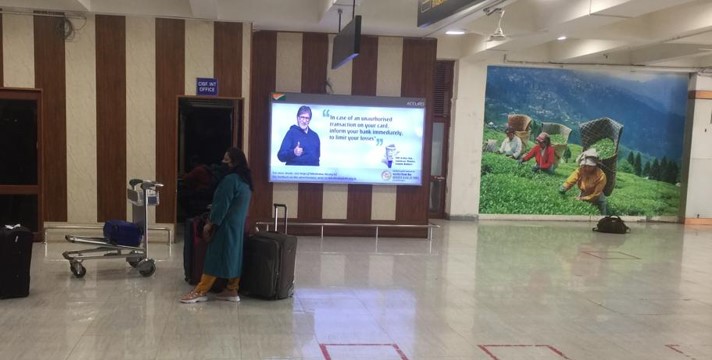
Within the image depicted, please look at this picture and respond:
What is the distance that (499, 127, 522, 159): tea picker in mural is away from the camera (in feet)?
39.3

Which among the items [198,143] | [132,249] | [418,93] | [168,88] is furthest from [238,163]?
[198,143]

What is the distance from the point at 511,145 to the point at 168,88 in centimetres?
709

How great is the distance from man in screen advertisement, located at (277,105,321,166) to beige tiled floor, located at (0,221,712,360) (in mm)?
1430

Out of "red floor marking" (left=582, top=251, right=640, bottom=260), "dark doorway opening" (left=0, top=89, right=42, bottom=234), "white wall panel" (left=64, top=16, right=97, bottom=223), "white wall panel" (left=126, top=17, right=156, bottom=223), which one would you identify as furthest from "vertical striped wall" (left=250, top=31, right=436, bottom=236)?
"dark doorway opening" (left=0, top=89, right=42, bottom=234)

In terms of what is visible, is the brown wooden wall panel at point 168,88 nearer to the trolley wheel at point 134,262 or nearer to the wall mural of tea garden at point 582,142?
the trolley wheel at point 134,262

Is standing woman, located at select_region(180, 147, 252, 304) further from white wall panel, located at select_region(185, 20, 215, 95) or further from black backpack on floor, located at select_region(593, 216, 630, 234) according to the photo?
black backpack on floor, located at select_region(593, 216, 630, 234)

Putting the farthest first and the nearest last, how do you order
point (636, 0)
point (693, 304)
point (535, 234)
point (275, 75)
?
point (535, 234) < point (275, 75) < point (636, 0) < point (693, 304)

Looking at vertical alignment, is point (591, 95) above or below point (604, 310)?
above

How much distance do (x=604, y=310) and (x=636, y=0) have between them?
10.9ft

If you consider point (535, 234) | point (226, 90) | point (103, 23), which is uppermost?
point (103, 23)

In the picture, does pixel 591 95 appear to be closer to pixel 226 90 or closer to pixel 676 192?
pixel 676 192

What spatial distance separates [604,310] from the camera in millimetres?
5371

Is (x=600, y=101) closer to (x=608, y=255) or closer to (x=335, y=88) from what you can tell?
(x=608, y=255)

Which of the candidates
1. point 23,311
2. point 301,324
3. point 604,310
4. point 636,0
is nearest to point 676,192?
point 636,0
